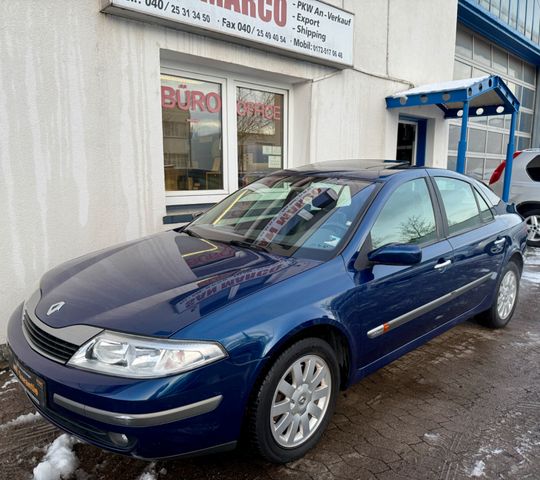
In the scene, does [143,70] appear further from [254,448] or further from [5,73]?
[254,448]

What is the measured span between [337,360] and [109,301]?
1.29 meters

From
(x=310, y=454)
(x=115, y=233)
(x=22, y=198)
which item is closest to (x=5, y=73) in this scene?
(x=22, y=198)

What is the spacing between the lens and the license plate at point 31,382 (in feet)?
6.77

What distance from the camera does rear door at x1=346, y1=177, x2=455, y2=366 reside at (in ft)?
8.59

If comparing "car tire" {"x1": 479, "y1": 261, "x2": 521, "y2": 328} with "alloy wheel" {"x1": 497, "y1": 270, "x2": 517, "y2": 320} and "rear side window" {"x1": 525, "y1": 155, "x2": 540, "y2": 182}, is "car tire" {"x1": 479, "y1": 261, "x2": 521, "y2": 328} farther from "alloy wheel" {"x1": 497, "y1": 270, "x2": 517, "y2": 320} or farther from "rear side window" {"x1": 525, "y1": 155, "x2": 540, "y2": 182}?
"rear side window" {"x1": 525, "y1": 155, "x2": 540, "y2": 182}

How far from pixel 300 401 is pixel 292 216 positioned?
3.89 ft

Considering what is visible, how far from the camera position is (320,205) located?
117 inches

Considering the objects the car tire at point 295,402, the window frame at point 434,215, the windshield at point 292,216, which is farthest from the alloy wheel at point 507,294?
the car tire at point 295,402

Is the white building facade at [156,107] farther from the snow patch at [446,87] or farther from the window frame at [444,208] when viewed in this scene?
the window frame at [444,208]

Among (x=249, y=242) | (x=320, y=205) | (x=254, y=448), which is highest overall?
(x=320, y=205)

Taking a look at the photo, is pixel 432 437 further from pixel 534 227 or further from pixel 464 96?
pixel 534 227

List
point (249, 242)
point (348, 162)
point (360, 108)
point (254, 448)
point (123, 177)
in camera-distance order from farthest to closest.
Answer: point (360, 108)
point (123, 177)
point (348, 162)
point (249, 242)
point (254, 448)

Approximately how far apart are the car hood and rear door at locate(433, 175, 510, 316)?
4.81ft

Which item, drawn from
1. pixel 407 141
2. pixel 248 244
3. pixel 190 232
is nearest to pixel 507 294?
pixel 248 244
